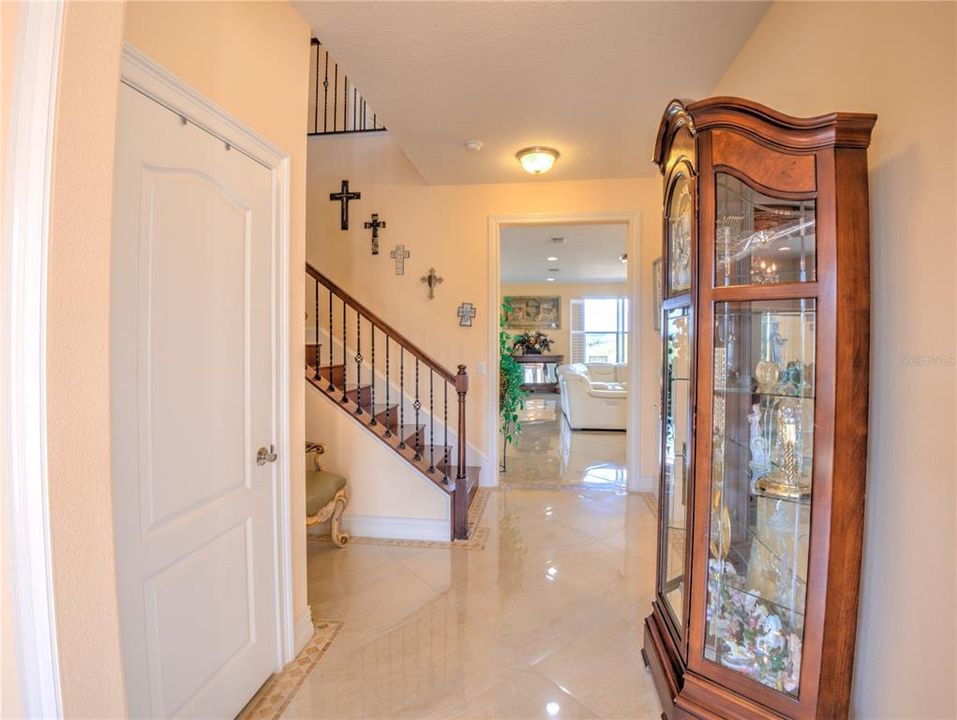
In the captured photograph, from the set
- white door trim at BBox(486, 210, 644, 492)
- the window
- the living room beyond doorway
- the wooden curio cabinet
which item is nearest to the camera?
the wooden curio cabinet

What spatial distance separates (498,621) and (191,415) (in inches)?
65.4

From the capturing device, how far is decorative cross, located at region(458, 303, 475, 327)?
4.11 m

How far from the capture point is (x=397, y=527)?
316 centimetres

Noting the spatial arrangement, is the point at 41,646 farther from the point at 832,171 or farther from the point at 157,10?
the point at 832,171

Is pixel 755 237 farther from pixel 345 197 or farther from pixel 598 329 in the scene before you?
pixel 598 329

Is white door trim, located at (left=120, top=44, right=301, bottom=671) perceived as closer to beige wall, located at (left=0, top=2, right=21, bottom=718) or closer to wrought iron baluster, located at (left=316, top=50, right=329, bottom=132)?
beige wall, located at (left=0, top=2, right=21, bottom=718)

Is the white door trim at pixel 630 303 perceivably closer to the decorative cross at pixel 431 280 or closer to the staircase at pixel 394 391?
the staircase at pixel 394 391

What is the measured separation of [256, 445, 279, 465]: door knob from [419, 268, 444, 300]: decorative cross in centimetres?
257

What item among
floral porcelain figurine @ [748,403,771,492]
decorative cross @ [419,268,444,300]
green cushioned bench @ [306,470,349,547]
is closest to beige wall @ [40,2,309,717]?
floral porcelain figurine @ [748,403,771,492]

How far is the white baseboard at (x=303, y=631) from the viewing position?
1967 mm

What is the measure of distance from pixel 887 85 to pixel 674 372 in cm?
98

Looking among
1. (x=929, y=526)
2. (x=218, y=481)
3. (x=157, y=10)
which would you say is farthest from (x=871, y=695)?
(x=157, y=10)

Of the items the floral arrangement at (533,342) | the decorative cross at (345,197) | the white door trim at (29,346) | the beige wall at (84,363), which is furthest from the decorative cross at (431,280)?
the floral arrangement at (533,342)

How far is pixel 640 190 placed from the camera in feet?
13.0
